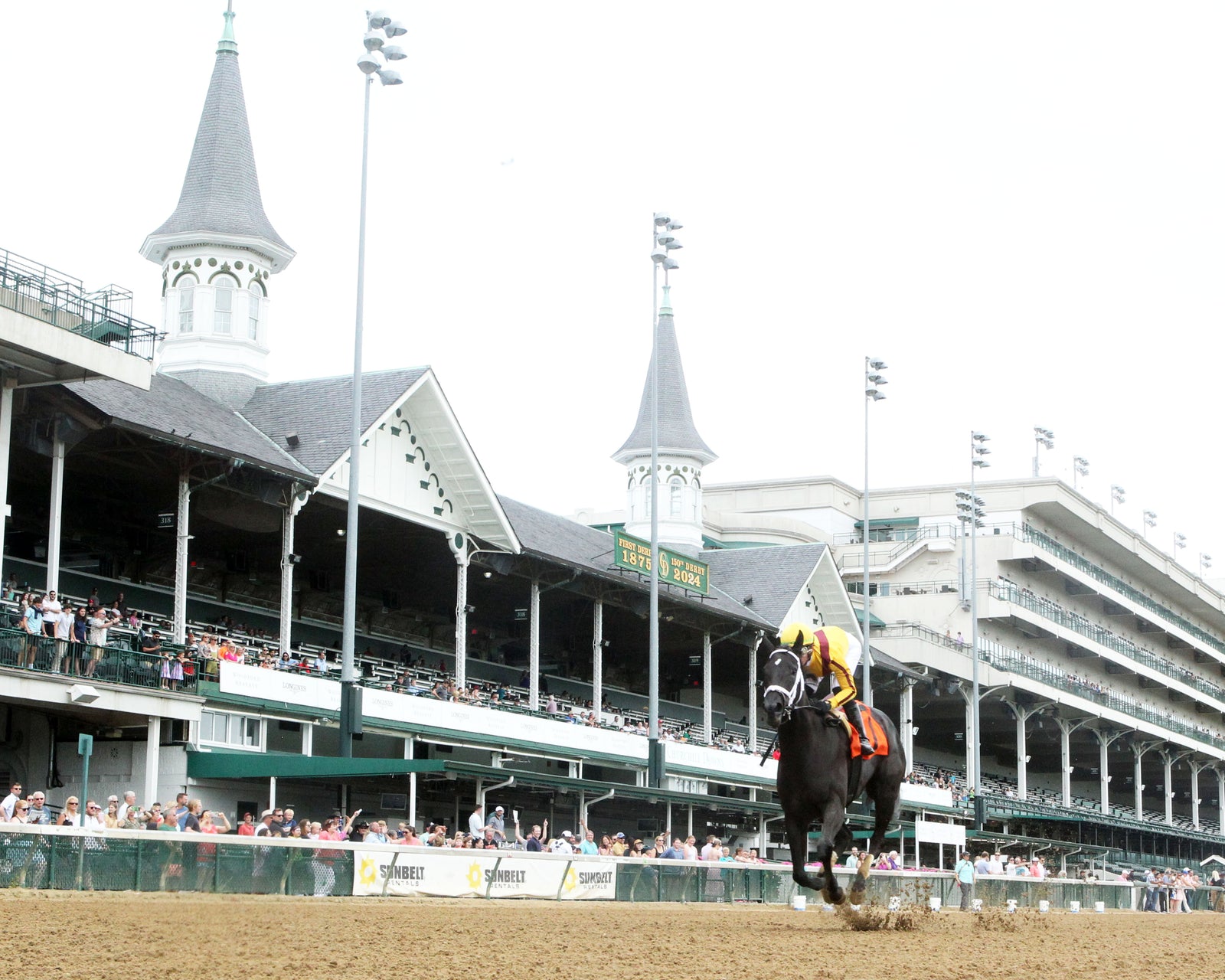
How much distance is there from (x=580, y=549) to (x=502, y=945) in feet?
116

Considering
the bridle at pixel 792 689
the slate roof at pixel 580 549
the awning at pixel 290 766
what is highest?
the slate roof at pixel 580 549

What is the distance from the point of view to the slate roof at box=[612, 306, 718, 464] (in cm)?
6625

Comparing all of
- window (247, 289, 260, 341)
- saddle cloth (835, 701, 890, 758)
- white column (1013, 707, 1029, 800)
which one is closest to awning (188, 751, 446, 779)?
saddle cloth (835, 701, 890, 758)

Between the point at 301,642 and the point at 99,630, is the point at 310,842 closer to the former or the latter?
the point at 99,630

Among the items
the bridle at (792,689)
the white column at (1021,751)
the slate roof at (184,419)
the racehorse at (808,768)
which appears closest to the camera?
the bridle at (792,689)

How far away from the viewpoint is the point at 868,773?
49.3 feet

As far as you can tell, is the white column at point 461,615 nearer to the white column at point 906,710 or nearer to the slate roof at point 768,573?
the slate roof at point 768,573

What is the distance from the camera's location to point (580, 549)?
154 feet

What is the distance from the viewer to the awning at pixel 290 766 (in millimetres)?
27719

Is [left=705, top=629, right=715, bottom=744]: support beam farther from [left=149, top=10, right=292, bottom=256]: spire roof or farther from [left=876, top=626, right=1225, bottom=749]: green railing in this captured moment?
[left=876, top=626, right=1225, bottom=749]: green railing

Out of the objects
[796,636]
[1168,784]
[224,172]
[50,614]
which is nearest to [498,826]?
[50,614]

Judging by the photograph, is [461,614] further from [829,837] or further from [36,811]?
[829,837]

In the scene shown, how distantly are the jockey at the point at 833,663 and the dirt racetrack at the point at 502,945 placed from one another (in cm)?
183

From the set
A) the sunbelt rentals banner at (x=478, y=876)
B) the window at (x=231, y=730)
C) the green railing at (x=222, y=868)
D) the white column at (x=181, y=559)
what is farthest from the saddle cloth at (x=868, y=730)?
the white column at (x=181, y=559)
